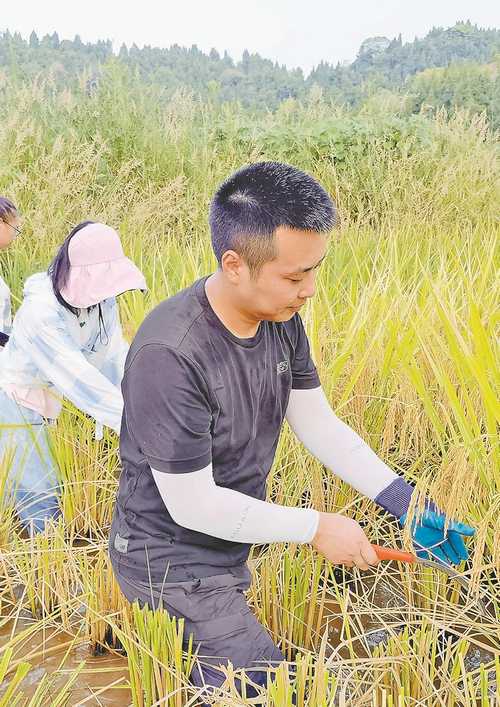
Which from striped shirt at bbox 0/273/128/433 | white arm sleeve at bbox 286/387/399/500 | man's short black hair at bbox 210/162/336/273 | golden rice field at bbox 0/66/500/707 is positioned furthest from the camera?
striped shirt at bbox 0/273/128/433

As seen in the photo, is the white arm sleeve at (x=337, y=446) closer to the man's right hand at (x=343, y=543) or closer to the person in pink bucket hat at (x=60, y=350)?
the man's right hand at (x=343, y=543)

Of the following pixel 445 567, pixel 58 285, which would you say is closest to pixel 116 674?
pixel 445 567

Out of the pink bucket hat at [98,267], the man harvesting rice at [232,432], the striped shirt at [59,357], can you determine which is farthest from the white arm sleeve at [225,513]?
the pink bucket hat at [98,267]

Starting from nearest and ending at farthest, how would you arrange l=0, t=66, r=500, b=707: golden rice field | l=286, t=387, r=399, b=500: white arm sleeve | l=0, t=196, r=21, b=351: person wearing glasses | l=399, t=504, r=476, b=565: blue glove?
1. l=0, t=66, r=500, b=707: golden rice field
2. l=399, t=504, r=476, b=565: blue glove
3. l=286, t=387, r=399, b=500: white arm sleeve
4. l=0, t=196, r=21, b=351: person wearing glasses

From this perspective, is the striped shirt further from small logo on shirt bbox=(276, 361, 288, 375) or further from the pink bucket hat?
small logo on shirt bbox=(276, 361, 288, 375)

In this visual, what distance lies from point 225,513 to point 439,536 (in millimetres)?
492

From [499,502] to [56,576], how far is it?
1.17m

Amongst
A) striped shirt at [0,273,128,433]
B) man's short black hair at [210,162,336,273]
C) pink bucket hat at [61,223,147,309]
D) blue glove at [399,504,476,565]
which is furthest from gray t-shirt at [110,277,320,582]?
pink bucket hat at [61,223,147,309]

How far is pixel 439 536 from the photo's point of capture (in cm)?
160

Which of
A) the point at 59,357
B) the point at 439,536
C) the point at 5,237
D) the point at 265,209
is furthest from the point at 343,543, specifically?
the point at 5,237

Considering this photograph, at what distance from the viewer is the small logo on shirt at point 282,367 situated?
158cm

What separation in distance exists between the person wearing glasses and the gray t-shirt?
1829 mm

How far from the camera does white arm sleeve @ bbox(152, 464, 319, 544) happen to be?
141cm

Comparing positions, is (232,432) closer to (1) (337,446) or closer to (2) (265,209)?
(1) (337,446)
